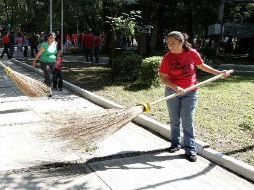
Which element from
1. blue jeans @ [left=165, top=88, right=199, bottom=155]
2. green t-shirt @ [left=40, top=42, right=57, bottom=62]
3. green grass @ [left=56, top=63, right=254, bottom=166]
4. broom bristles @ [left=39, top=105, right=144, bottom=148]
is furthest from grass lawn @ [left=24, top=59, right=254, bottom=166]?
broom bristles @ [left=39, top=105, right=144, bottom=148]

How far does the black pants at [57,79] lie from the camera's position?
468 inches

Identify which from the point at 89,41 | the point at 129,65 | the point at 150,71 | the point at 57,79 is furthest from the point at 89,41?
the point at 150,71

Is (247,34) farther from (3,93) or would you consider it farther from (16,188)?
(16,188)

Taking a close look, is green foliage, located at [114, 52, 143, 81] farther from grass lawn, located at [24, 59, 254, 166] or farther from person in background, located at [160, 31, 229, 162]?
person in background, located at [160, 31, 229, 162]

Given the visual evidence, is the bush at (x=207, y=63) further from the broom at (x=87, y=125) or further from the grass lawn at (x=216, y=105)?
the broom at (x=87, y=125)

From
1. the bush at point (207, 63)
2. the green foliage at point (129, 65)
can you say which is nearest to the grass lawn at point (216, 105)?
the green foliage at point (129, 65)

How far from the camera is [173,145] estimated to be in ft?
20.4

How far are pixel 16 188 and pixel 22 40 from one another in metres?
23.2

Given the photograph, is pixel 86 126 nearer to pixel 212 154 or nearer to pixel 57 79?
pixel 212 154

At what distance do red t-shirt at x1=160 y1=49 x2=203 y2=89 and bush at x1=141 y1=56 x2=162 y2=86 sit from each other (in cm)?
590

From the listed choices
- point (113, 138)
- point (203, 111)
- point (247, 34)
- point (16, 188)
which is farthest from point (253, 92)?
point (247, 34)

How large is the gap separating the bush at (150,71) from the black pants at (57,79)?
2.33m

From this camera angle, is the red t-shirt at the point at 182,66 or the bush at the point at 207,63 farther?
the bush at the point at 207,63

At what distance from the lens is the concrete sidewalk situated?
5.09 m
